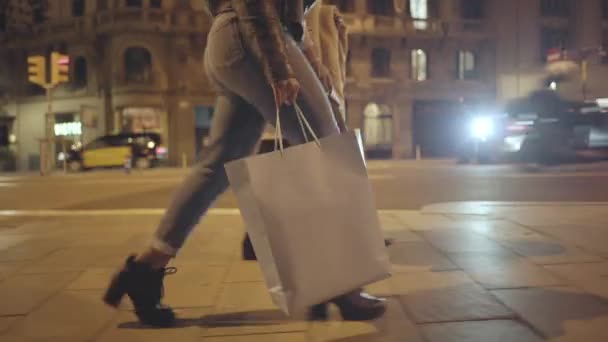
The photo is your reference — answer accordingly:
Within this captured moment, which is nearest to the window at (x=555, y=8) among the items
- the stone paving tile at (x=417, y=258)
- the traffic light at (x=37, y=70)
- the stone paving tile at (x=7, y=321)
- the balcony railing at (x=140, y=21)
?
the balcony railing at (x=140, y=21)

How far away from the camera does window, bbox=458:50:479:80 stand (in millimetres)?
32781

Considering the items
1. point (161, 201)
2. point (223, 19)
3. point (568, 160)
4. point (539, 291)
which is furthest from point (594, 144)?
point (223, 19)

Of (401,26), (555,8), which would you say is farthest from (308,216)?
(555,8)

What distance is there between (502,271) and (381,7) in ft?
98.2

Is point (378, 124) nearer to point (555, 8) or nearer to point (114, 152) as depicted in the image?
point (555, 8)

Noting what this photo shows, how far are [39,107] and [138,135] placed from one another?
29.6ft

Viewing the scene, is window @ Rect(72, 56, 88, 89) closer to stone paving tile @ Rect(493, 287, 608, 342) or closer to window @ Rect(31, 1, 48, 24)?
window @ Rect(31, 1, 48, 24)

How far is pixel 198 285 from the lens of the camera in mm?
3676

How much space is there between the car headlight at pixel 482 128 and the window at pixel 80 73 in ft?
63.5

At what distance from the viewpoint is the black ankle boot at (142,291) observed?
115 inches

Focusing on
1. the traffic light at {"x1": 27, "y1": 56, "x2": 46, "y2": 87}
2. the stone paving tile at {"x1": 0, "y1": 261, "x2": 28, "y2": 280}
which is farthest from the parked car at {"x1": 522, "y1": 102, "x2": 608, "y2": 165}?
the traffic light at {"x1": 27, "y1": 56, "x2": 46, "y2": 87}

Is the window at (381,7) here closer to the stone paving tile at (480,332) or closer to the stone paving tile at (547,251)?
the stone paving tile at (547,251)

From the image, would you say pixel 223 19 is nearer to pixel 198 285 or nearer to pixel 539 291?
pixel 198 285

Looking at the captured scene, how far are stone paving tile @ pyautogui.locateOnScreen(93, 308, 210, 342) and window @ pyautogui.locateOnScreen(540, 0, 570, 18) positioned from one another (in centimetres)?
3407
